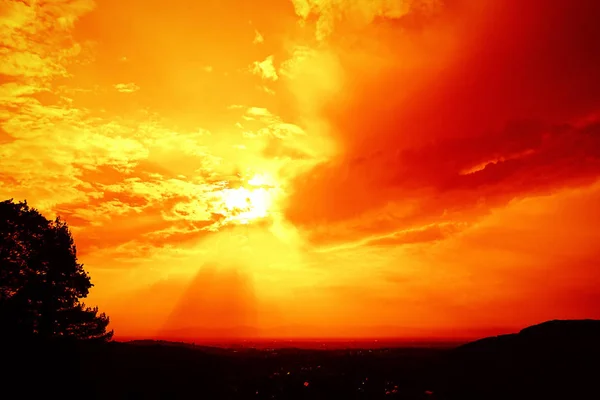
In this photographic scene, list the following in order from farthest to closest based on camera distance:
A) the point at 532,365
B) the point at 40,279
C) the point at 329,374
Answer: the point at 40,279 < the point at 329,374 < the point at 532,365

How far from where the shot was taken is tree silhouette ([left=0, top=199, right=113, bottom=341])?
104ft

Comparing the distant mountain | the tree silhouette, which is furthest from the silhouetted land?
the tree silhouette

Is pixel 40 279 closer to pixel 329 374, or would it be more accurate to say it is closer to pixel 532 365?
pixel 329 374

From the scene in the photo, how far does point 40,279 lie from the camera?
33156 mm

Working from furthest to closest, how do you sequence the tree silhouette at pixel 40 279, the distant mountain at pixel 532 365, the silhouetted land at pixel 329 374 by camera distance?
1. the tree silhouette at pixel 40 279
2. the silhouetted land at pixel 329 374
3. the distant mountain at pixel 532 365

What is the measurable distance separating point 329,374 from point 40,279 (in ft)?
85.1

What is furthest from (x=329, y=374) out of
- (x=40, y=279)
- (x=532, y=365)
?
(x=40, y=279)

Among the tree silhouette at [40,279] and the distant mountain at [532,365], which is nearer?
the distant mountain at [532,365]

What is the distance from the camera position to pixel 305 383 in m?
27.1

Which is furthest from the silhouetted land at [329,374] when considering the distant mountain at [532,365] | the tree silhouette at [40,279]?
the tree silhouette at [40,279]

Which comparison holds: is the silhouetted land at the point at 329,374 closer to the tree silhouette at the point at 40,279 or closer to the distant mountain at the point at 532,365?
the distant mountain at the point at 532,365

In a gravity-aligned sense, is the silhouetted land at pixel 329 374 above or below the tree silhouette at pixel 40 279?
below

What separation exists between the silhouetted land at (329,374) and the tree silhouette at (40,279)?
5.46 metres

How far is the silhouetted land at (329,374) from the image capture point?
22.1 m
